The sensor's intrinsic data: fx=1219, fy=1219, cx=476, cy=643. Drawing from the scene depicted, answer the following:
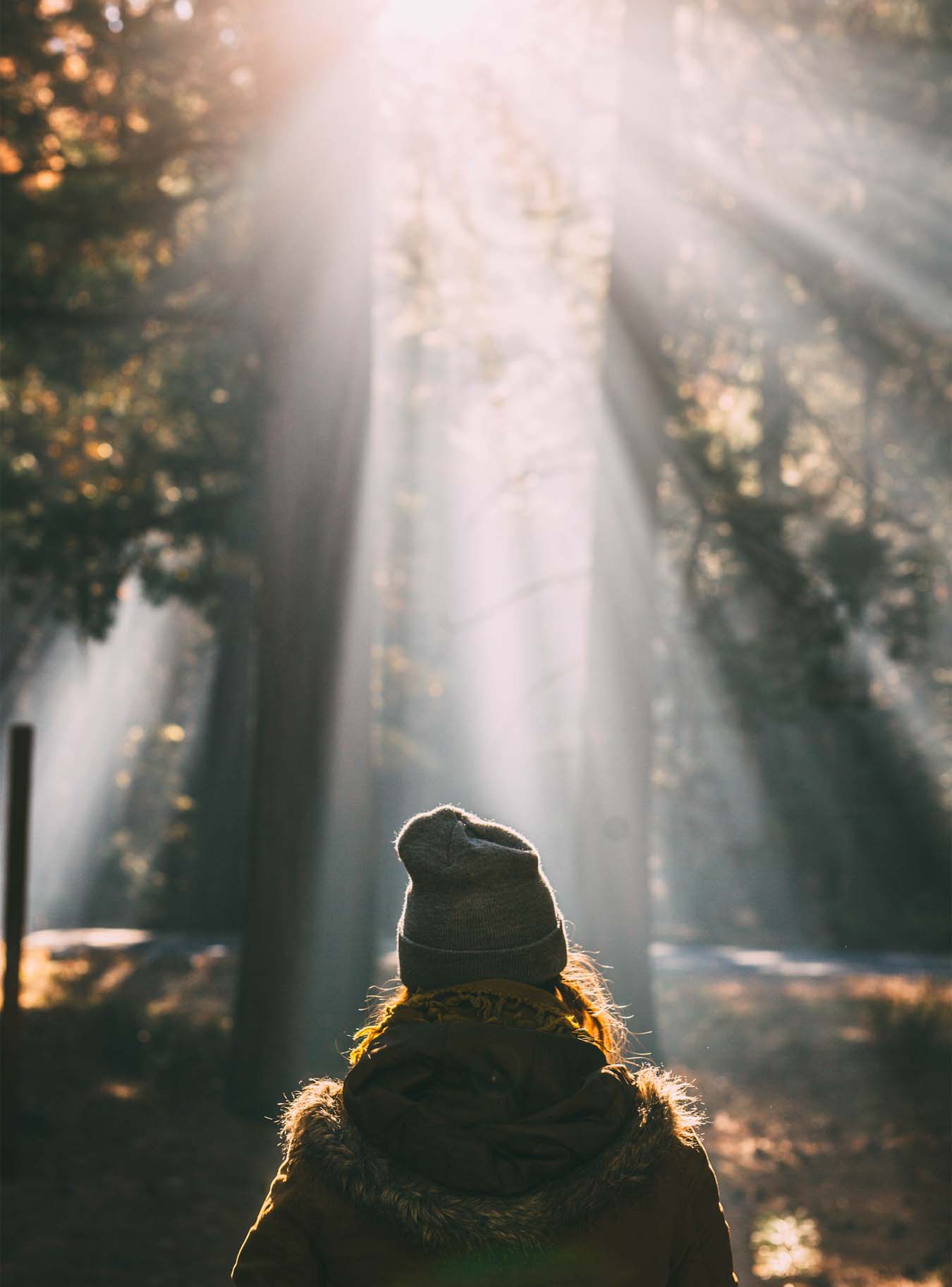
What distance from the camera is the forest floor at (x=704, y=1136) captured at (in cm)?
650

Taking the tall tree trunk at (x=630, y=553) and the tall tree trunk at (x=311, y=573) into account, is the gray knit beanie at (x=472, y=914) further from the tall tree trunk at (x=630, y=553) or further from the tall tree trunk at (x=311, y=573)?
the tall tree trunk at (x=630, y=553)

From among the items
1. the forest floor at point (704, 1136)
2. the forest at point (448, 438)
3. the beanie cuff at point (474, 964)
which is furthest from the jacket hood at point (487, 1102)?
the forest floor at point (704, 1136)

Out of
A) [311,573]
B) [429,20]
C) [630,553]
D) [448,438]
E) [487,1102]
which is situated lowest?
[487,1102]

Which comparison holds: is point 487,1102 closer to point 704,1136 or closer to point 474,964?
point 474,964

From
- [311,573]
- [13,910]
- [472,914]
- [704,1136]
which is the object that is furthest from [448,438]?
[472,914]

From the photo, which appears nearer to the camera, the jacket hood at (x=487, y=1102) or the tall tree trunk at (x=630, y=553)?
the jacket hood at (x=487, y=1102)

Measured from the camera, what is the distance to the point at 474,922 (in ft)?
6.48

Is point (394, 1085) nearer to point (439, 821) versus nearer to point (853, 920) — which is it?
point (439, 821)

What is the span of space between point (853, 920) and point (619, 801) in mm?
16390

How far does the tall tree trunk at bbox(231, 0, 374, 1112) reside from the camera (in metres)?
8.97

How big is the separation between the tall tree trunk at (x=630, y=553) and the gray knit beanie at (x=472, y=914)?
303 inches

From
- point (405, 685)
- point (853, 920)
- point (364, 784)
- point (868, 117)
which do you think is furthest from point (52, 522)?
point (853, 920)

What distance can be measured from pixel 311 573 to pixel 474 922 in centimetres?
744

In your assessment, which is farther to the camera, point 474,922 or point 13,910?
point 13,910
